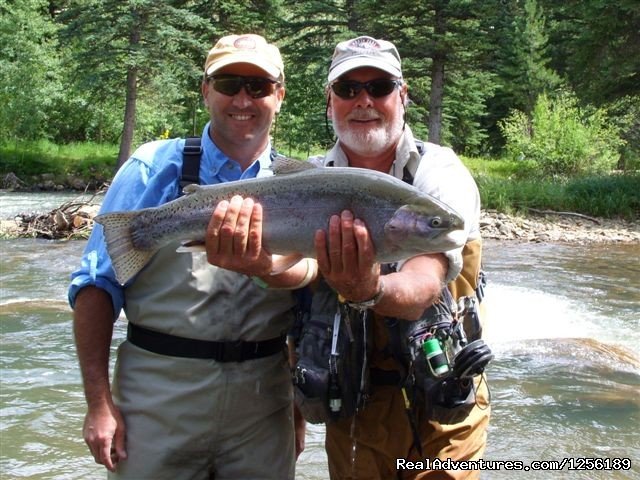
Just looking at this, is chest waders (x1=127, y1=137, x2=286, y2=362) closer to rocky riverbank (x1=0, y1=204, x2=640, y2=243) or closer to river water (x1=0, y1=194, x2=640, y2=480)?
river water (x1=0, y1=194, x2=640, y2=480)

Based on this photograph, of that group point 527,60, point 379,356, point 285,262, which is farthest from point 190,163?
point 527,60

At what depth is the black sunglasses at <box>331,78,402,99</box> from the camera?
3604 mm

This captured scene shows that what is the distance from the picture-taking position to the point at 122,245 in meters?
3.24

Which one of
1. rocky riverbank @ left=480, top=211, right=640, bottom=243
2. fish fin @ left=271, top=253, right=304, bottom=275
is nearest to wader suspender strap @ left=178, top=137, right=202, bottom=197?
fish fin @ left=271, top=253, right=304, bottom=275

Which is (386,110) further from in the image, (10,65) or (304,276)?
(10,65)

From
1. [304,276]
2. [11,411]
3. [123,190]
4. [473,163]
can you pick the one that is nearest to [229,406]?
[304,276]

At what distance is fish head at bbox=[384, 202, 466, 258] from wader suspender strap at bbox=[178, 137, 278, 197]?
83cm

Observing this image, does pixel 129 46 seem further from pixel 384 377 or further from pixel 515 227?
pixel 384 377

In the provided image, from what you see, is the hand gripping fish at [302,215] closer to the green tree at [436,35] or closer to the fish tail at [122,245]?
the fish tail at [122,245]

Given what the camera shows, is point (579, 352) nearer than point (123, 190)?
No

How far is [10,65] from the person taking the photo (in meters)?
41.5

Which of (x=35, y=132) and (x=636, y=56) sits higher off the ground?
(x=636, y=56)

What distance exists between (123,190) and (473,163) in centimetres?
3838

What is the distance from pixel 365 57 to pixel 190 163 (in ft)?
3.25
